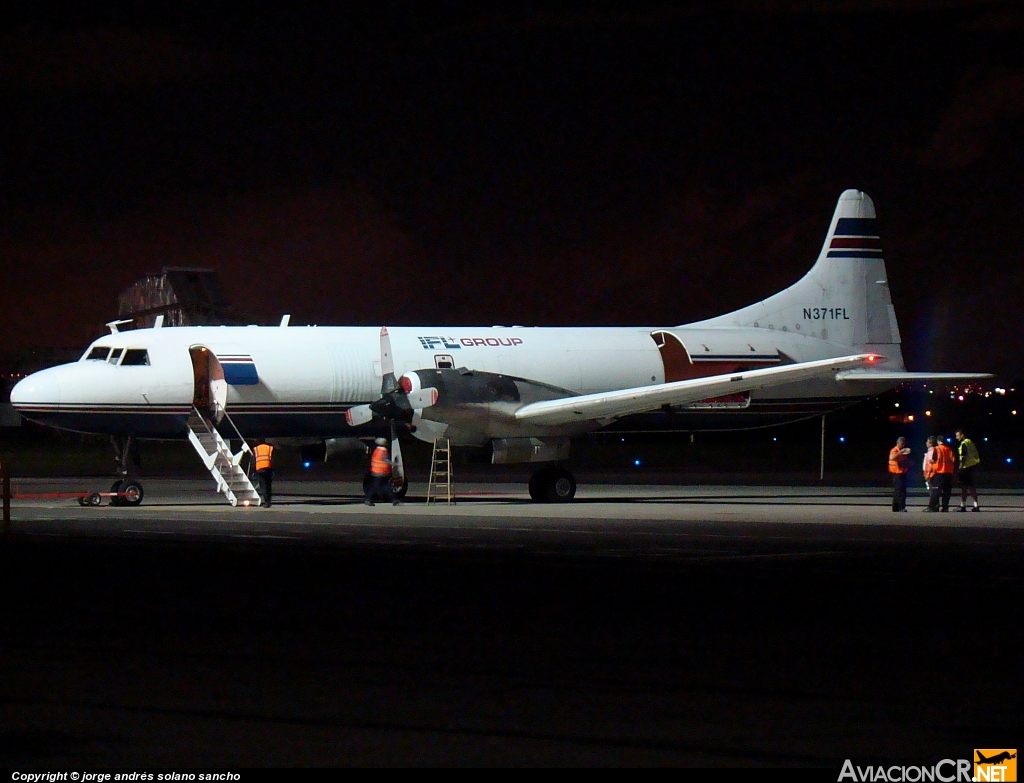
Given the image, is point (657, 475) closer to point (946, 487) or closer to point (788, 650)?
point (946, 487)

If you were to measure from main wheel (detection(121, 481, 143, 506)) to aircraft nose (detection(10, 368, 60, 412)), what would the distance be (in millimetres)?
2302

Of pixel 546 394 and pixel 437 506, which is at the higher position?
pixel 546 394

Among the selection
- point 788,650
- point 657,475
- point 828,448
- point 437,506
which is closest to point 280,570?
point 788,650

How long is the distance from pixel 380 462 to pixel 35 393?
24.4 feet

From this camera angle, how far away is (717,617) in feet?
38.9

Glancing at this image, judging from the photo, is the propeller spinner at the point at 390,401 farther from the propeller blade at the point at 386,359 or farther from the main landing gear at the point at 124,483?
the main landing gear at the point at 124,483

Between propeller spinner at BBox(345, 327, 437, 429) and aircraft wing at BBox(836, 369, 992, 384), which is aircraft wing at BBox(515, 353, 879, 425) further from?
aircraft wing at BBox(836, 369, 992, 384)

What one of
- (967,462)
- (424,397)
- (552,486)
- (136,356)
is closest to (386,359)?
(424,397)

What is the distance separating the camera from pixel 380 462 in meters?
28.8

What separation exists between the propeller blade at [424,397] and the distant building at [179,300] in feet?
206

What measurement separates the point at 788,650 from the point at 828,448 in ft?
190

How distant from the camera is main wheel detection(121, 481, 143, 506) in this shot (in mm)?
28688

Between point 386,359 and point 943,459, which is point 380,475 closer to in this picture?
point 386,359

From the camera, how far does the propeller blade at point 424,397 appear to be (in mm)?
28656
